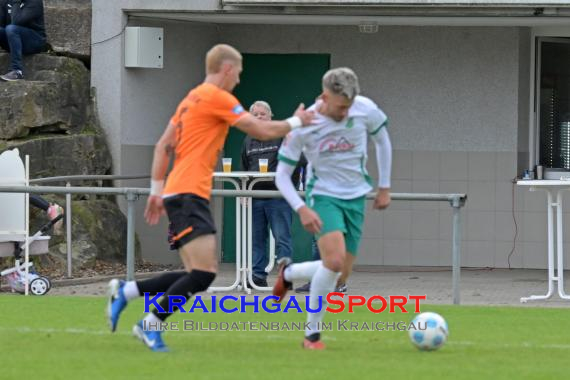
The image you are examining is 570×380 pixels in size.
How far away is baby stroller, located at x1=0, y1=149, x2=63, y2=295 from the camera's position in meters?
13.8

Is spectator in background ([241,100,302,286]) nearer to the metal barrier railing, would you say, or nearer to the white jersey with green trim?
the metal barrier railing

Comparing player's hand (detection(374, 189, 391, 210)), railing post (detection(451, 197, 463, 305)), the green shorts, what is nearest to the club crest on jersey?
the green shorts

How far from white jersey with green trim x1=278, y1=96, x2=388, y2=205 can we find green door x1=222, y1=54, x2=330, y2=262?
869cm

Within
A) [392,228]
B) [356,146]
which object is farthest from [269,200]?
[356,146]

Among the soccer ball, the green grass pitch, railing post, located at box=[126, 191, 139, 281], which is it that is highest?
railing post, located at box=[126, 191, 139, 281]

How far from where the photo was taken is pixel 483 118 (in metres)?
17.4

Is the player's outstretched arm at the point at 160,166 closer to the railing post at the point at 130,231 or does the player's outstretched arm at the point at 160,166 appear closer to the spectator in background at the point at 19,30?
the railing post at the point at 130,231

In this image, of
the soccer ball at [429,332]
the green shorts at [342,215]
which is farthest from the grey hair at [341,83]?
the soccer ball at [429,332]

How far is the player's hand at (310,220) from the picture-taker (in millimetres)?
8656

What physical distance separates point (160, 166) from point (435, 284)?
740 centimetres

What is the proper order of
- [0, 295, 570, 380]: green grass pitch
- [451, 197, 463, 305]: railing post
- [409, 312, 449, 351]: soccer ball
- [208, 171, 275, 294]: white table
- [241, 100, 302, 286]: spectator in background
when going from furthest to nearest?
[241, 100, 302, 286]: spectator in background → [208, 171, 275, 294]: white table → [451, 197, 463, 305]: railing post → [409, 312, 449, 351]: soccer ball → [0, 295, 570, 380]: green grass pitch

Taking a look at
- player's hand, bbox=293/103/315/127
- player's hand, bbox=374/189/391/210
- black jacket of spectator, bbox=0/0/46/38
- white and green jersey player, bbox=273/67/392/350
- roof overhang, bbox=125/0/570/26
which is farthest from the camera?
black jacket of spectator, bbox=0/0/46/38

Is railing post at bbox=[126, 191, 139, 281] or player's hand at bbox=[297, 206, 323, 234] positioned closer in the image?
player's hand at bbox=[297, 206, 323, 234]

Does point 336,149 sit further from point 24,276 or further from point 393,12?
point 393,12
